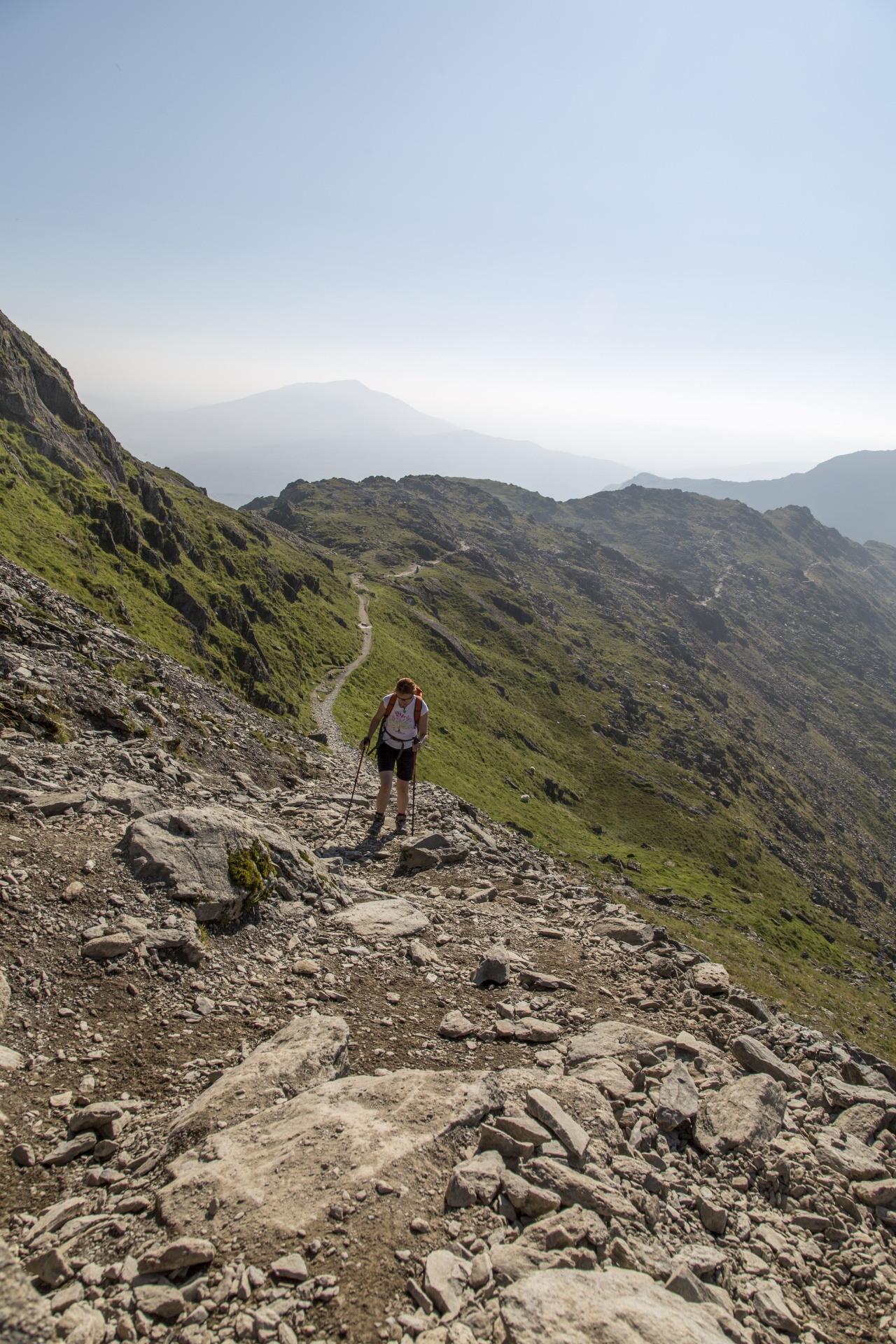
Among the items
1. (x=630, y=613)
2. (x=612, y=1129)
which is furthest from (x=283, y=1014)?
(x=630, y=613)

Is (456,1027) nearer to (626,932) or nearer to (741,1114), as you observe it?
(741,1114)

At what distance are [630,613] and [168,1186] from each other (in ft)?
633

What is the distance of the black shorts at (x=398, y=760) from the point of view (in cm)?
1811

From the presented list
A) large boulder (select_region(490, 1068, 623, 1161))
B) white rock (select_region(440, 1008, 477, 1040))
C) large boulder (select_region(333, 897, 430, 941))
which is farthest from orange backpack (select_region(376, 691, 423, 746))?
large boulder (select_region(490, 1068, 623, 1161))

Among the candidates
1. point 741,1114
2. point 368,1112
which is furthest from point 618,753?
point 368,1112

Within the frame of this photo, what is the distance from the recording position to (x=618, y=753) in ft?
335

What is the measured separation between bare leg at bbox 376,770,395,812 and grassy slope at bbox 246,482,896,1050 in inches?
668

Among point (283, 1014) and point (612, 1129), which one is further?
point (283, 1014)

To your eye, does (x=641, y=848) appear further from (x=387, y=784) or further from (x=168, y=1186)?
(x=168, y=1186)

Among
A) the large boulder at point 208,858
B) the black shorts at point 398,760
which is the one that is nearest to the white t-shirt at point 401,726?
the black shorts at point 398,760

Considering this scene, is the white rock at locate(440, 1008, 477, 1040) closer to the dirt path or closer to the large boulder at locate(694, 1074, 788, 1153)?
the large boulder at locate(694, 1074, 788, 1153)

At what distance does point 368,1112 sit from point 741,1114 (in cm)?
533

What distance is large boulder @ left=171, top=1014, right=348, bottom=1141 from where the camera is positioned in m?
7.11

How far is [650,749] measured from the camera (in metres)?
111
